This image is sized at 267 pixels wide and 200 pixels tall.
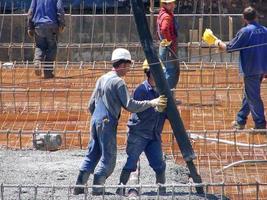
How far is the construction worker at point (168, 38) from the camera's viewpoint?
1388cm

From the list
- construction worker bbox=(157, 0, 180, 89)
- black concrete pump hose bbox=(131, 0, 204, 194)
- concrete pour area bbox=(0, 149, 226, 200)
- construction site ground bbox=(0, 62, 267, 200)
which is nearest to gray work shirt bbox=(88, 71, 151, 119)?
black concrete pump hose bbox=(131, 0, 204, 194)

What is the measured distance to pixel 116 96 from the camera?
29.9 ft

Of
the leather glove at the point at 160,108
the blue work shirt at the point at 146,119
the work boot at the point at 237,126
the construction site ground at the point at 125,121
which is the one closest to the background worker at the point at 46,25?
the construction site ground at the point at 125,121

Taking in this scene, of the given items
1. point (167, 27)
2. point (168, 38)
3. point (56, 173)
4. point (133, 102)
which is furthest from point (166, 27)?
point (133, 102)

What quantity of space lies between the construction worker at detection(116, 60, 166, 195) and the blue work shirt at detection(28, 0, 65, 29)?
7688 millimetres

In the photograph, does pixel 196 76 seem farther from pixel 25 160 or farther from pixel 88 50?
pixel 25 160

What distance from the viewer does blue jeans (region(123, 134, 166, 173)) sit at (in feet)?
30.4

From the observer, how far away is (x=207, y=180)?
10.2 m

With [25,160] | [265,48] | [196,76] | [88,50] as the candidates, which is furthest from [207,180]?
[88,50]

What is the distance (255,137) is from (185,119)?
4.95ft

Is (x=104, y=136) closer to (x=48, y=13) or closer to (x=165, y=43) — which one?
(x=165, y=43)

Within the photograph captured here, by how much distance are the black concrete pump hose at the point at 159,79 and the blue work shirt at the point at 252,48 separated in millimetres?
3251

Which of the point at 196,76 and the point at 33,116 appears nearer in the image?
the point at 33,116

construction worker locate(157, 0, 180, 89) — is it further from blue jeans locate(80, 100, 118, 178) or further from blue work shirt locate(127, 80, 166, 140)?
blue jeans locate(80, 100, 118, 178)
